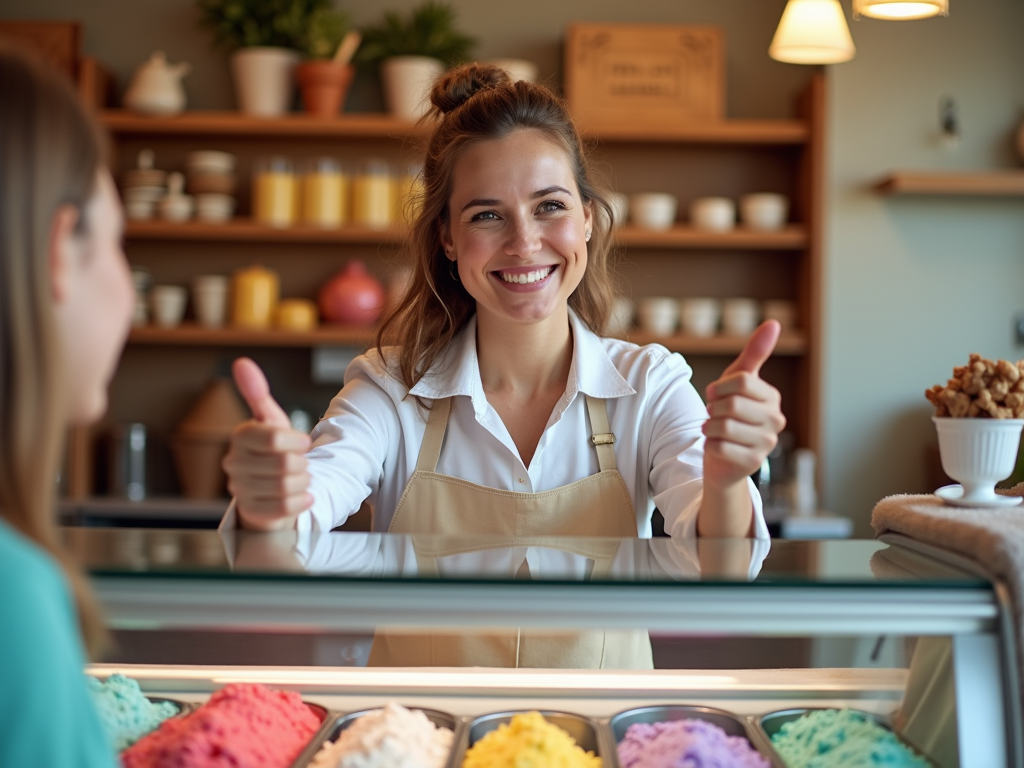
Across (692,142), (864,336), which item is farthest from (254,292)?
(864,336)

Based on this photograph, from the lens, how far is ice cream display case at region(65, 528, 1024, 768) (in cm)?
98

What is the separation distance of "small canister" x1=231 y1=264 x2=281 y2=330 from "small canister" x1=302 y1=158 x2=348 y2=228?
0.94 ft

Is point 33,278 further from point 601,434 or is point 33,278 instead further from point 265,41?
point 265,41

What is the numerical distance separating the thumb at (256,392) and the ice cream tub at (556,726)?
1.36 feet

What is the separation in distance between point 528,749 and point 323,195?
10.9ft

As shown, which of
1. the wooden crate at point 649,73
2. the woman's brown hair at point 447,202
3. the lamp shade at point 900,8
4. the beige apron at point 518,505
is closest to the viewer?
the beige apron at point 518,505

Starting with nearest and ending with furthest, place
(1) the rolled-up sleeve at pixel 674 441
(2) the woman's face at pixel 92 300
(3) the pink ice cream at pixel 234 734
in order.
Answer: (2) the woman's face at pixel 92 300 → (3) the pink ice cream at pixel 234 734 → (1) the rolled-up sleeve at pixel 674 441

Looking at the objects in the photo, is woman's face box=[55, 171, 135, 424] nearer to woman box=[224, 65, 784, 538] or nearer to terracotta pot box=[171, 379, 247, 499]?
woman box=[224, 65, 784, 538]

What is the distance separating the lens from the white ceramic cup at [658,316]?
414 centimetres

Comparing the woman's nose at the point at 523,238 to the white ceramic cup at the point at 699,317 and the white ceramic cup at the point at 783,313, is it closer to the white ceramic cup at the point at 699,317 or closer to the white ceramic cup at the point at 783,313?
the white ceramic cup at the point at 699,317

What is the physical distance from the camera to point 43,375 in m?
0.75

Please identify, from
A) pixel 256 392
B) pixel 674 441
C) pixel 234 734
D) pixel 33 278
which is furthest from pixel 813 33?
pixel 33 278

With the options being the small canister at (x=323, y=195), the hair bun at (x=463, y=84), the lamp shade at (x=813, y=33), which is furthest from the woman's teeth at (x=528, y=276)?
the small canister at (x=323, y=195)

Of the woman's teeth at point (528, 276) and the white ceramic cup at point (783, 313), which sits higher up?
the woman's teeth at point (528, 276)
